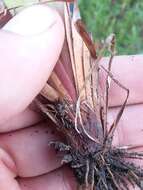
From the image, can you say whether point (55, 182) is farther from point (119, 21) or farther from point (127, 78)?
point (119, 21)

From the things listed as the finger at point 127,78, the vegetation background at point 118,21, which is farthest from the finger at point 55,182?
the vegetation background at point 118,21

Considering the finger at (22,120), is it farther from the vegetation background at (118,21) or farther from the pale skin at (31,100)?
the vegetation background at (118,21)

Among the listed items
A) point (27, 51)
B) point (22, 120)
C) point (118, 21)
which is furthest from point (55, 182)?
point (118, 21)

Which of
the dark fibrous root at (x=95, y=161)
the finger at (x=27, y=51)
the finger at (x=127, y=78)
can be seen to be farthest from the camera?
the finger at (x=127, y=78)

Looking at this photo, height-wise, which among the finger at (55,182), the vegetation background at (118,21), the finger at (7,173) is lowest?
the vegetation background at (118,21)

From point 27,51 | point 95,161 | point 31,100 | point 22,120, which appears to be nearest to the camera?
point 27,51

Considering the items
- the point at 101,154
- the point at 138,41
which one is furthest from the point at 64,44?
the point at 138,41

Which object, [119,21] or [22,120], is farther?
[119,21]
